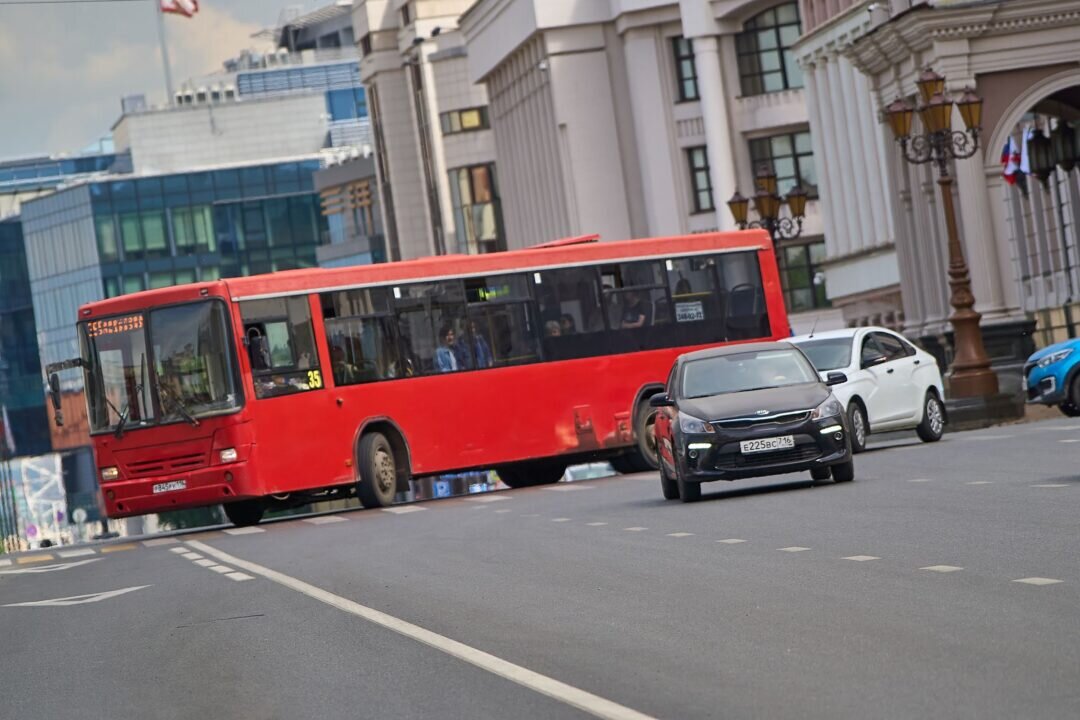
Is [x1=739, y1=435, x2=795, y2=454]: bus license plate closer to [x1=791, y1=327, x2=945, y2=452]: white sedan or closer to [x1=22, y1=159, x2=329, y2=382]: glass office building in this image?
[x1=791, y1=327, x2=945, y2=452]: white sedan

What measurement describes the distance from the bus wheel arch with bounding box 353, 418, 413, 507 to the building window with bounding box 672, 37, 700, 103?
50348 millimetres

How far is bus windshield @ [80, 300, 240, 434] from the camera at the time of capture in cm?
2875

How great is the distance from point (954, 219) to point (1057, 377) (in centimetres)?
471

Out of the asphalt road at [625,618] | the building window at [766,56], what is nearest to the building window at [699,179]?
the building window at [766,56]

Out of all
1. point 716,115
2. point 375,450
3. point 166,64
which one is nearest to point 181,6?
point 166,64

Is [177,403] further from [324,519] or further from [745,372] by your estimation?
[745,372]

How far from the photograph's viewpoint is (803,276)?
253 feet

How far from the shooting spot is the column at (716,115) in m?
76.8

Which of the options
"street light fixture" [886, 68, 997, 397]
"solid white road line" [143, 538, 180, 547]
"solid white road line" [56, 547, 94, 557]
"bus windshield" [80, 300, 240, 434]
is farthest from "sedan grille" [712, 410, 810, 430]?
"street light fixture" [886, 68, 997, 397]

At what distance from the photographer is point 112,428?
96.3ft

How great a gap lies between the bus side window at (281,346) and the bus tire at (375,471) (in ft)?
3.66

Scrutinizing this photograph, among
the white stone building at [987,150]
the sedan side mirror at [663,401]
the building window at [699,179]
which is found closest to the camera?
the sedan side mirror at [663,401]

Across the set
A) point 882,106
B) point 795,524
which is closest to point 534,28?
point 882,106

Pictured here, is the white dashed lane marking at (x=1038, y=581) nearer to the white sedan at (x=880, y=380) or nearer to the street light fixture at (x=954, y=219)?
the white sedan at (x=880, y=380)
